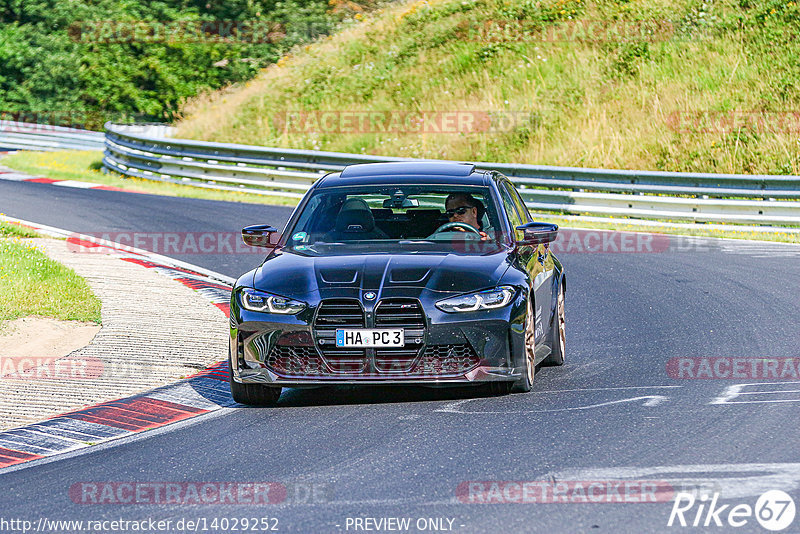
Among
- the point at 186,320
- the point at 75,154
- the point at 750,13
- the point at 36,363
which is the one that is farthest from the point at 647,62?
the point at 36,363

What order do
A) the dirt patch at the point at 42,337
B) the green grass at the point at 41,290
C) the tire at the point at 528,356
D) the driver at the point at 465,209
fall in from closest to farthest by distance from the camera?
the tire at the point at 528,356, the driver at the point at 465,209, the dirt patch at the point at 42,337, the green grass at the point at 41,290

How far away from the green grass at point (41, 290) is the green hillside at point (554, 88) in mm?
16139

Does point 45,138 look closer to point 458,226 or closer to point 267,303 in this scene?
point 458,226

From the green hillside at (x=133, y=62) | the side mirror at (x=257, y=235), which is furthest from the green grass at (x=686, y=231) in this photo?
the green hillside at (x=133, y=62)

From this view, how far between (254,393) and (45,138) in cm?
3652

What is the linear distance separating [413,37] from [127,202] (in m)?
16.9

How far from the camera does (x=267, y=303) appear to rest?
804 cm

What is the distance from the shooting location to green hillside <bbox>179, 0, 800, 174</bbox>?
27.7 metres

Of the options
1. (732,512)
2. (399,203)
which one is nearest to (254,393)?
(399,203)

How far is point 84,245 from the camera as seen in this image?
16844 mm

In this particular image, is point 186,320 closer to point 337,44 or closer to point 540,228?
point 540,228

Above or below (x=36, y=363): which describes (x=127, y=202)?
below

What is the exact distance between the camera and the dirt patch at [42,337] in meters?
10.0

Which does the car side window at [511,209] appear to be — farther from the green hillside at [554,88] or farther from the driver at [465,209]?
the green hillside at [554,88]
